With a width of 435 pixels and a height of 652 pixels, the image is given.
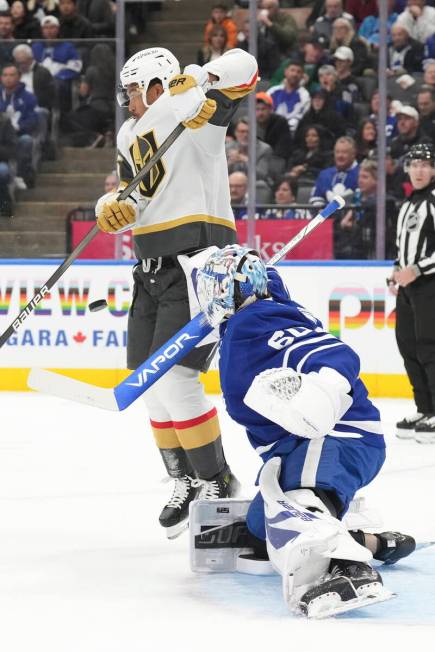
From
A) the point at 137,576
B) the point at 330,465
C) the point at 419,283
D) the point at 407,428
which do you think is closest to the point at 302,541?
the point at 330,465

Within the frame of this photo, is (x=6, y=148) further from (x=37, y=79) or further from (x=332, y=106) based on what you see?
(x=332, y=106)

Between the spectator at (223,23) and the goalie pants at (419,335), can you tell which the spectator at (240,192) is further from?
the goalie pants at (419,335)

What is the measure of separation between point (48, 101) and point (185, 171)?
3674 millimetres

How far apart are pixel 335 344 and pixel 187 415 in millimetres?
804

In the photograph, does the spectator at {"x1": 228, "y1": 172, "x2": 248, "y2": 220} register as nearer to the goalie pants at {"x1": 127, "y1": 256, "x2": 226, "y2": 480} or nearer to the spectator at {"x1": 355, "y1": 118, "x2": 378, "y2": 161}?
the spectator at {"x1": 355, "y1": 118, "x2": 378, "y2": 161}

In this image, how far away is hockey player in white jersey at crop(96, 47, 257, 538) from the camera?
354cm

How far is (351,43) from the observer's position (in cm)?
732

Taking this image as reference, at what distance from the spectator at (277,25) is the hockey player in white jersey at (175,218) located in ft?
11.4

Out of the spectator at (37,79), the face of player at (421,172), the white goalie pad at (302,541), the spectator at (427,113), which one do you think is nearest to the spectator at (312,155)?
the spectator at (427,113)

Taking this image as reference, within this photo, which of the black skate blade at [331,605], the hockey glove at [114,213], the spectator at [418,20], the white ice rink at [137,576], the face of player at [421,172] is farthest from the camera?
the spectator at [418,20]

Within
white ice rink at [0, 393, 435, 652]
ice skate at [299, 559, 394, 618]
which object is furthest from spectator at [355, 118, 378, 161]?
ice skate at [299, 559, 394, 618]

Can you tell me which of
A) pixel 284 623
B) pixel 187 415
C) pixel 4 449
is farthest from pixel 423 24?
pixel 284 623

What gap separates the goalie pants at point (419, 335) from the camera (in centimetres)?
548

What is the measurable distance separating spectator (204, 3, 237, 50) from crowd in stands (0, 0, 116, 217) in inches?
21.4
